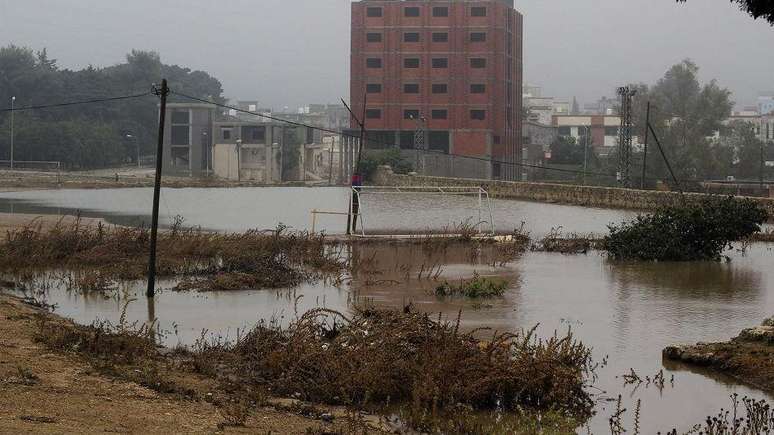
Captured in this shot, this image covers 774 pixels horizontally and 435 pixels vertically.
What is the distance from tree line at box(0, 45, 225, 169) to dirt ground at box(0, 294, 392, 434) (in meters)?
97.5

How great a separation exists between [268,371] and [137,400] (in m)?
2.12

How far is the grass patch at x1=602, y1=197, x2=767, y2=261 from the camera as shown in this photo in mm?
27516

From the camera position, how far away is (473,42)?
93562 millimetres

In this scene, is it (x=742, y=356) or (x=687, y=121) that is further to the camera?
(x=687, y=121)

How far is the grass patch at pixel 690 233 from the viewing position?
27516 millimetres

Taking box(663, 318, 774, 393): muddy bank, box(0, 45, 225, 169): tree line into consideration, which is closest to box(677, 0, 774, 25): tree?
box(663, 318, 774, 393): muddy bank

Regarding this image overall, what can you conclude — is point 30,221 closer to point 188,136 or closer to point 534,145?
point 188,136

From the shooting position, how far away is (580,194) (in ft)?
195

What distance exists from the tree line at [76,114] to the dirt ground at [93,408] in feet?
320

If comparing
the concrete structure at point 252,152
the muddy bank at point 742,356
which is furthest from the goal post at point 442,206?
the concrete structure at point 252,152

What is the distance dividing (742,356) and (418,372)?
181 inches

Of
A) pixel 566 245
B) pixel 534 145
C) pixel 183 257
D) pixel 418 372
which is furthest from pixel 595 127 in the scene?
pixel 418 372

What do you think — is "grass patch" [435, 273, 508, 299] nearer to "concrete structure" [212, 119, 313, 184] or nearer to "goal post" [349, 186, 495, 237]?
"goal post" [349, 186, 495, 237]

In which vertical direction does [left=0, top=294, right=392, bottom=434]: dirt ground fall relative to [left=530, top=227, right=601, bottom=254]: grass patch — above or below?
below
